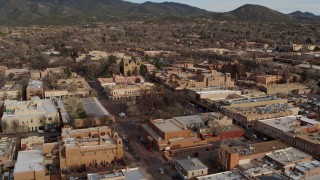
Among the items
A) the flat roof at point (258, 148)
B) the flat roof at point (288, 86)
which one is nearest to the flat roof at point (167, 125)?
the flat roof at point (258, 148)

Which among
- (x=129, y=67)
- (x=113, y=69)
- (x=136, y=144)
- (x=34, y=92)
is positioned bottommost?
(x=136, y=144)

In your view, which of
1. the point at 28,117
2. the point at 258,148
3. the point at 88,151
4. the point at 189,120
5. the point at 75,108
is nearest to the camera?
the point at 88,151

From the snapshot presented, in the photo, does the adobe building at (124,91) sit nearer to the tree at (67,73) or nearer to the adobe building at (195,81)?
the adobe building at (195,81)

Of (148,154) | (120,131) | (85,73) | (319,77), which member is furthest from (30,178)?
(319,77)

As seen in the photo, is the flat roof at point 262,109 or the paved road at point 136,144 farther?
the flat roof at point 262,109

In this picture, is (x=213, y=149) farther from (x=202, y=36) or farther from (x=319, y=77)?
(x=202, y=36)

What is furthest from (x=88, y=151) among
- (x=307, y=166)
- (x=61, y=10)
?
(x=61, y=10)

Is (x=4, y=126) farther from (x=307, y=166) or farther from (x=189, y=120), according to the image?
(x=307, y=166)
